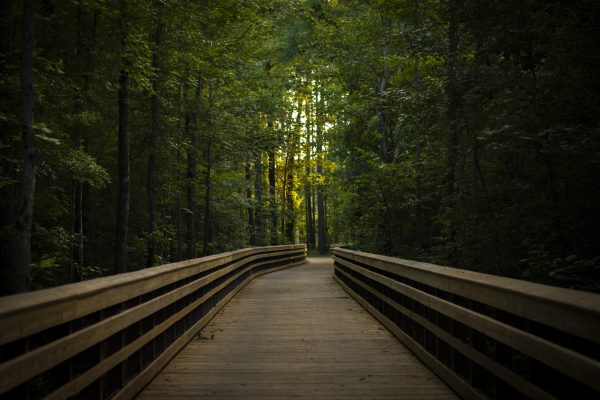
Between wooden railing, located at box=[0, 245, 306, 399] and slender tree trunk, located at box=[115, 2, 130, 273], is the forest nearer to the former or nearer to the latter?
slender tree trunk, located at box=[115, 2, 130, 273]

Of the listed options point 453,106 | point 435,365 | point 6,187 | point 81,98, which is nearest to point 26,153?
point 6,187

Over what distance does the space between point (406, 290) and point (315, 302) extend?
17.1ft

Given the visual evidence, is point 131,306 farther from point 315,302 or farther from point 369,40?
point 369,40

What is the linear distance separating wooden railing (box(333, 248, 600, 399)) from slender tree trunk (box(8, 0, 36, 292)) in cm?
460

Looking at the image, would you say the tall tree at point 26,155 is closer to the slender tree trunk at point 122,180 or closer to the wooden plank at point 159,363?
the wooden plank at point 159,363

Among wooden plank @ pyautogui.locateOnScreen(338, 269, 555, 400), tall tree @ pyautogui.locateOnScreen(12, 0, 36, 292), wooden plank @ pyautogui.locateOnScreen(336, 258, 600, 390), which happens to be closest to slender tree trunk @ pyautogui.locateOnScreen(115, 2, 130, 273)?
tall tree @ pyautogui.locateOnScreen(12, 0, 36, 292)

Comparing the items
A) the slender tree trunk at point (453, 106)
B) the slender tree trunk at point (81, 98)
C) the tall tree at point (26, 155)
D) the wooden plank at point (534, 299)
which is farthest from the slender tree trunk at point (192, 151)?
the wooden plank at point (534, 299)

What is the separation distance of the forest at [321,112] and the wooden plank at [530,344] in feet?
4.70

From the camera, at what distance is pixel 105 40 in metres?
10.3

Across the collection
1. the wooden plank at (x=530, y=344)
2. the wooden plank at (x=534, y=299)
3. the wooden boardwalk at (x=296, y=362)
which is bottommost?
the wooden boardwalk at (x=296, y=362)

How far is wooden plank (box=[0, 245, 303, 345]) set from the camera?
2.50m

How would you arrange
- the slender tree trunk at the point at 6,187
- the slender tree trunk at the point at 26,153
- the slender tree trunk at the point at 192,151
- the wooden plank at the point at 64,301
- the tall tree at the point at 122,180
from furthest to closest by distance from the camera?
the slender tree trunk at the point at 192,151 → the tall tree at the point at 122,180 → the slender tree trunk at the point at 6,187 → the slender tree trunk at the point at 26,153 → the wooden plank at the point at 64,301

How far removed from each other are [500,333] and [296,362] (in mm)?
2817

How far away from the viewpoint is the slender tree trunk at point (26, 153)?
585 centimetres
